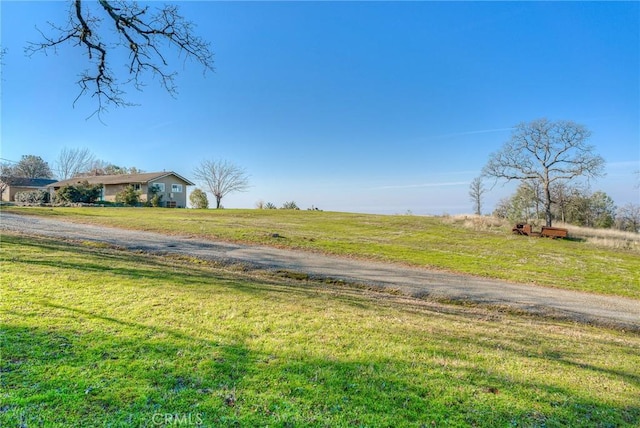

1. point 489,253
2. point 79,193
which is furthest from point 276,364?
point 79,193

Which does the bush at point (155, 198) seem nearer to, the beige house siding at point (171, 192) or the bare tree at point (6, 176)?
the beige house siding at point (171, 192)

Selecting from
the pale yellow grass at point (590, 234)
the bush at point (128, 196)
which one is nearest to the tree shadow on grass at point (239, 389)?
the pale yellow grass at point (590, 234)

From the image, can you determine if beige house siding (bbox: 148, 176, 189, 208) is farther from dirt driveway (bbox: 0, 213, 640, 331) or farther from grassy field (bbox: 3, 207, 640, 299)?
dirt driveway (bbox: 0, 213, 640, 331)

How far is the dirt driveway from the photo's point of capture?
7.38m

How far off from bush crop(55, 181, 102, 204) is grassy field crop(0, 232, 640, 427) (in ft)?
115

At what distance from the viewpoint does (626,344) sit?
507cm

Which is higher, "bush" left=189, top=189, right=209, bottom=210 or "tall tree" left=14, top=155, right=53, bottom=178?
"tall tree" left=14, top=155, right=53, bottom=178

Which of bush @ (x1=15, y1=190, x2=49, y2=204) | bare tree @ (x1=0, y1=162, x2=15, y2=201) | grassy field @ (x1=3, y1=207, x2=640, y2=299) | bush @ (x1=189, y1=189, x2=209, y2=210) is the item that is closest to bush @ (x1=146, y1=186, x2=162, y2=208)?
bush @ (x1=189, y1=189, x2=209, y2=210)

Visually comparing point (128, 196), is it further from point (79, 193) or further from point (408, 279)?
point (408, 279)

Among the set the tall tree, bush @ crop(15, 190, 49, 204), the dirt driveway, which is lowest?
the dirt driveway

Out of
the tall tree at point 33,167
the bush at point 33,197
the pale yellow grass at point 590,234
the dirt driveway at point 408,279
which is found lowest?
the dirt driveway at point 408,279

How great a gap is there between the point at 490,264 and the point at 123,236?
15096mm

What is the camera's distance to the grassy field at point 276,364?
7.88 ft

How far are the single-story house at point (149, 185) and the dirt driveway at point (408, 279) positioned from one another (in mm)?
28167
